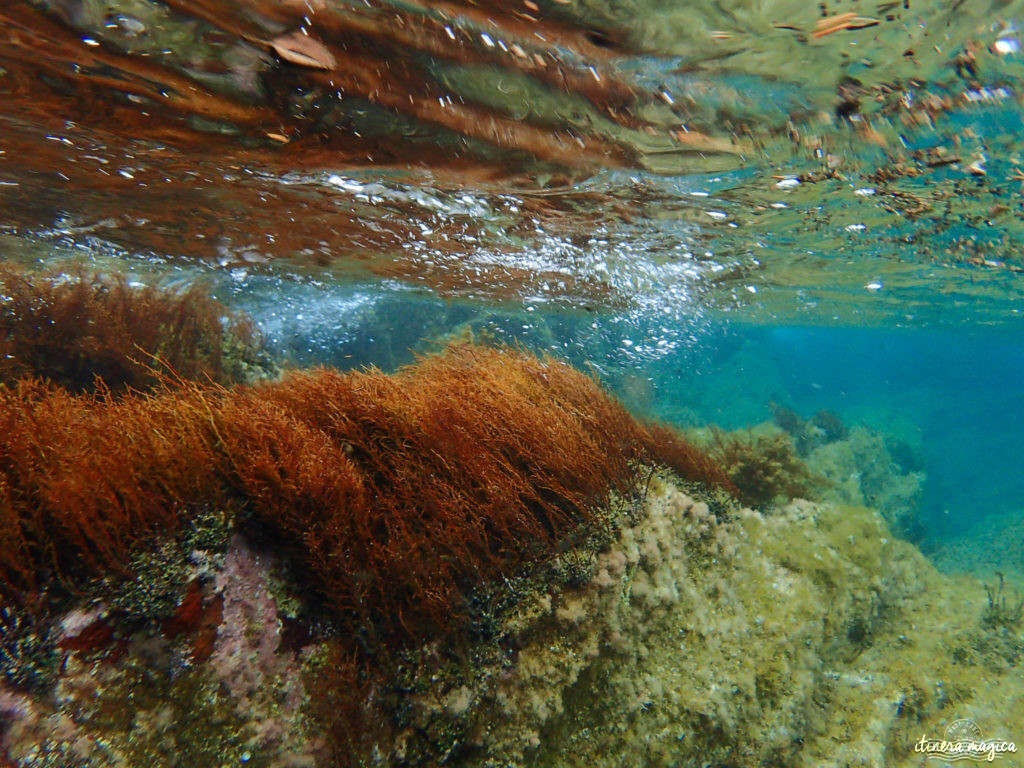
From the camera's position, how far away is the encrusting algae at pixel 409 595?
103 inches

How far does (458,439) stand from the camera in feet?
14.5

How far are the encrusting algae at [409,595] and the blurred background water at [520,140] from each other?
368 centimetres

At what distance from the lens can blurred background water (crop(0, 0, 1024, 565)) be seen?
16.0ft

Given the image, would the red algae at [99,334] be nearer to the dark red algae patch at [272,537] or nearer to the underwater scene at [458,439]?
the underwater scene at [458,439]

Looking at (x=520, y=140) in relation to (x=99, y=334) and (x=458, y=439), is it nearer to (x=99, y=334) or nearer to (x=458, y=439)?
(x=458, y=439)

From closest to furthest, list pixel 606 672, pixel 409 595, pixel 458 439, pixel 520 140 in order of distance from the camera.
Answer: pixel 409 595
pixel 606 672
pixel 458 439
pixel 520 140

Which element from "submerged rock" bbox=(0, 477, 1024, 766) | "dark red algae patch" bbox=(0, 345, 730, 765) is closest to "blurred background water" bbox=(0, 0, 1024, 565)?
"dark red algae patch" bbox=(0, 345, 730, 765)

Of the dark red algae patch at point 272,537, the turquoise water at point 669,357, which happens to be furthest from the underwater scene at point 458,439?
the turquoise water at point 669,357

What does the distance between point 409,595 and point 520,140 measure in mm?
6563

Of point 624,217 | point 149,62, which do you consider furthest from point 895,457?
point 149,62

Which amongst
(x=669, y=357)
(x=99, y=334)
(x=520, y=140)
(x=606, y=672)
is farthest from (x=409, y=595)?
(x=669, y=357)

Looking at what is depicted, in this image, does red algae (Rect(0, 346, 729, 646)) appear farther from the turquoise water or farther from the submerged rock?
the turquoise water

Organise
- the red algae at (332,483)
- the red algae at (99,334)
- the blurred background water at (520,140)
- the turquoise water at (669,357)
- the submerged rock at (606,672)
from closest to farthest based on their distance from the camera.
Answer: the submerged rock at (606,672) → the red algae at (332,483) → the blurred background water at (520,140) → the red algae at (99,334) → the turquoise water at (669,357)

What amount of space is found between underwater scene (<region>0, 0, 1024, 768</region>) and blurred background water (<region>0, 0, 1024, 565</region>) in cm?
6
